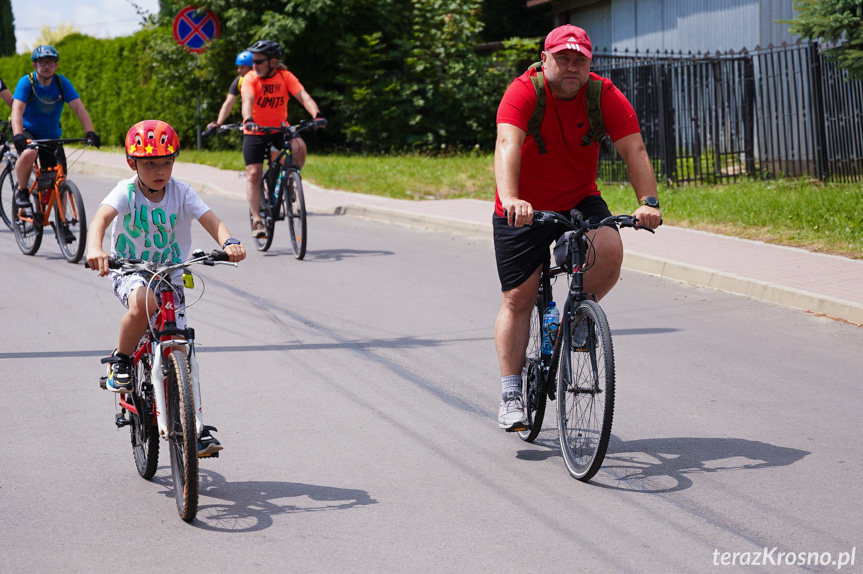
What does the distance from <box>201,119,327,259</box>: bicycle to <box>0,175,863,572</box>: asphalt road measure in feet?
6.16

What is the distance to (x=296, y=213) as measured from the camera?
11.1 m

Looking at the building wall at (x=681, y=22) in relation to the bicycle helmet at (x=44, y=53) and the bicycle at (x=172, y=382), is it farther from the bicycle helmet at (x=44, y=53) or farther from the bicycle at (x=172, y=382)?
the bicycle at (x=172, y=382)

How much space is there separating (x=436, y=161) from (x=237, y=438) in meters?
15.6

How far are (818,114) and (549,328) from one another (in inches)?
463

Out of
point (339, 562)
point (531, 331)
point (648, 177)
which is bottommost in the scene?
point (339, 562)

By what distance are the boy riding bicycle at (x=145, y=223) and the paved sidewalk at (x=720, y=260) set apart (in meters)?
5.39

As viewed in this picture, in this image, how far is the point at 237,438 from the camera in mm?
5547

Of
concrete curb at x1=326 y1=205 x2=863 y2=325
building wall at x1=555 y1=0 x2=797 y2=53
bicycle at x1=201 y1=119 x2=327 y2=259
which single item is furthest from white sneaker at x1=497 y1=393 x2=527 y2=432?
building wall at x1=555 y1=0 x2=797 y2=53

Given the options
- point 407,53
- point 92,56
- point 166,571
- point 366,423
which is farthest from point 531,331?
point 92,56

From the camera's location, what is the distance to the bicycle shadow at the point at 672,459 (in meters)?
4.82

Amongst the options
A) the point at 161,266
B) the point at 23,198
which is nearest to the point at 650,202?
the point at 161,266

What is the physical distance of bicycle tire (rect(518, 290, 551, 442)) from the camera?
17.2ft

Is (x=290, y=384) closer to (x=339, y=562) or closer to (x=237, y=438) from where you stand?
(x=237, y=438)

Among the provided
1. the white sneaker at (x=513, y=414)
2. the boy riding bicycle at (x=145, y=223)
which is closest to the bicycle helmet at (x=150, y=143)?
the boy riding bicycle at (x=145, y=223)
